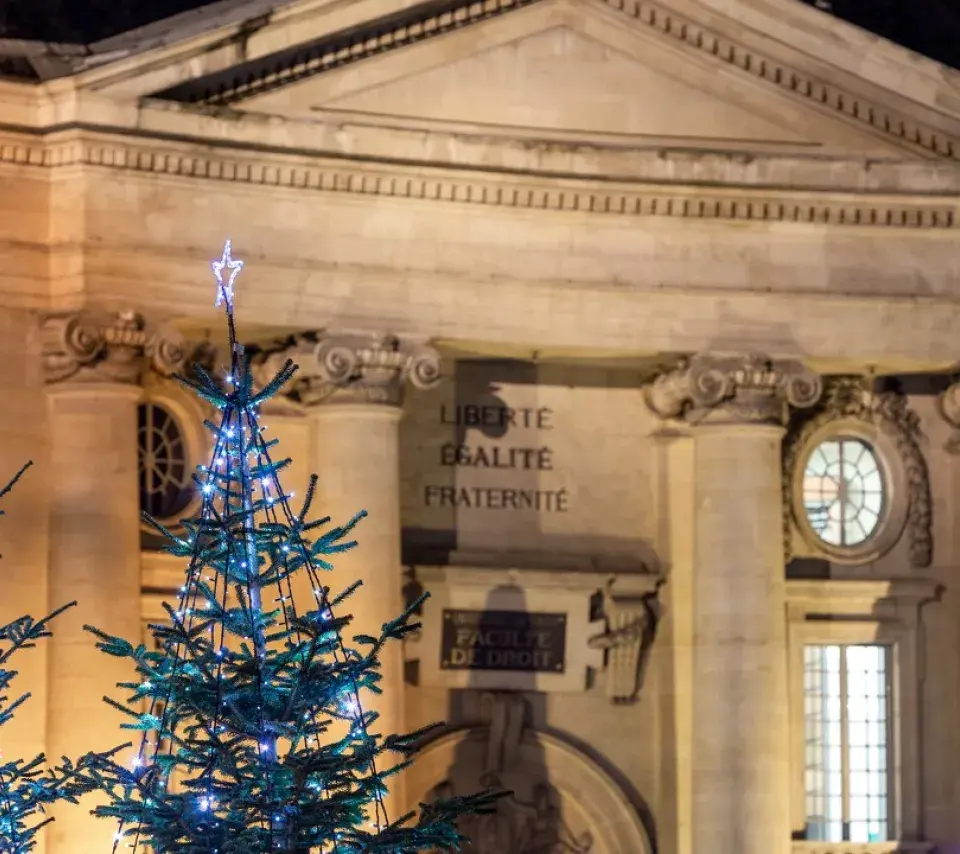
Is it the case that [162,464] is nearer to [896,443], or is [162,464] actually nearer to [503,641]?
[503,641]

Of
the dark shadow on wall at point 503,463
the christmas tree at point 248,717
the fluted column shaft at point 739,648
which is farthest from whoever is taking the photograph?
the dark shadow on wall at point 503,463

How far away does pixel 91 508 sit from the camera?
3005 cm

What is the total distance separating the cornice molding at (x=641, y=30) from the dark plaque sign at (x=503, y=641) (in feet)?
22.2

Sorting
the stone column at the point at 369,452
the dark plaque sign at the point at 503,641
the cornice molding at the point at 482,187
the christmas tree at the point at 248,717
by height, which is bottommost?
the christmas tree at the point at 248,717

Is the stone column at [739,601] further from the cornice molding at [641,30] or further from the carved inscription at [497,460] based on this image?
the cornice molding at [641,30]

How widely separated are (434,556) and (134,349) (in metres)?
5.17

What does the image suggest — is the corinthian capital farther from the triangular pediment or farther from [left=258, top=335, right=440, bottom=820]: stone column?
[left=258, top=335, right=440, bottom=820]: stone column

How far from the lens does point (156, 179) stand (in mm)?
30719

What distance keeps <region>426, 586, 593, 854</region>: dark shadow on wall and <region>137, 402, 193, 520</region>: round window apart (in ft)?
12.2

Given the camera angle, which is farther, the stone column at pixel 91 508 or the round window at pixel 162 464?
the round window at pixel 162 464

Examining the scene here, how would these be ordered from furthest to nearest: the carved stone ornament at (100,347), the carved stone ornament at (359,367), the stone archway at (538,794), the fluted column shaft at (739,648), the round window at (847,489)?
the round window at (847,489), the stone archway at (538,794), the fluted column shaft at (739,648), the carved stone ornament at (359,367), the carved stone ornament at (100,347)

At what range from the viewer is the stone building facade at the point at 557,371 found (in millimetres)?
30328

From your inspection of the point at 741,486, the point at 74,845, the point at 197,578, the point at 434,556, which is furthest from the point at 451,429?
the point at 197,578

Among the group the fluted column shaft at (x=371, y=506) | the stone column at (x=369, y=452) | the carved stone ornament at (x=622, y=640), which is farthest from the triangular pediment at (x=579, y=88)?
the carved stone ornament at (x=622, y=640)
